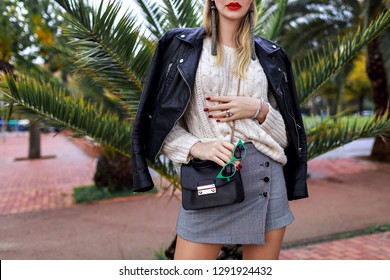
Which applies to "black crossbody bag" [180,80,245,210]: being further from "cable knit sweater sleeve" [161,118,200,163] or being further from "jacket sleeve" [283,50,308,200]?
"jacket sleeve" [283,50,308,200]

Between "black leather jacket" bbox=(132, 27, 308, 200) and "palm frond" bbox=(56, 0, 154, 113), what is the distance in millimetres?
917

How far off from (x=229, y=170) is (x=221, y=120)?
0.19 m

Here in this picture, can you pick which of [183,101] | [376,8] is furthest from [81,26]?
[376,8]

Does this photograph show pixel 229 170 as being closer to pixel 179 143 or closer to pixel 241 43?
pixel 179 143

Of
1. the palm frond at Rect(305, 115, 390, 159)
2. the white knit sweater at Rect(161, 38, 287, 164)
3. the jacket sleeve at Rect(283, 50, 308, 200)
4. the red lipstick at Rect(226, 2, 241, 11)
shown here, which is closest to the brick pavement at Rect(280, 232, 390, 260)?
the palm frond at Rect(305, 115, 390, 159)

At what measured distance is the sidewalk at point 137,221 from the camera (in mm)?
4383

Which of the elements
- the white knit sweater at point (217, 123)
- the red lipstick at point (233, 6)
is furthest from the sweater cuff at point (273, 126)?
the red lipstick at point (233, 6)

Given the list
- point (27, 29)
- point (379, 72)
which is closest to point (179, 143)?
point (27, 29)

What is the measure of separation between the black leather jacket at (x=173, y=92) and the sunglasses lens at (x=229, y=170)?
0.26 m

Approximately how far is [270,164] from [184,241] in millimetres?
451

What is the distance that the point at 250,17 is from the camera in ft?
5.43

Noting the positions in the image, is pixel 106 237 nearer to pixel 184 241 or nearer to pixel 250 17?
pixel 184 241

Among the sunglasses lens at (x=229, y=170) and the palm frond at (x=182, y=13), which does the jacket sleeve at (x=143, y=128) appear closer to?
the sunglasses lens at (x=229, y=170)

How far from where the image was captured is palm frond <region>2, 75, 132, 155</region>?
273 centimetres
